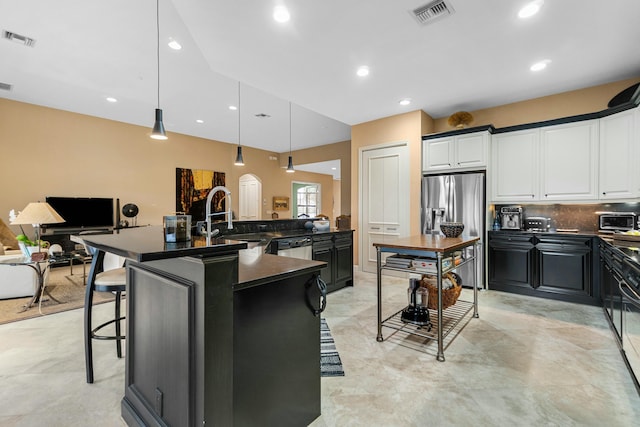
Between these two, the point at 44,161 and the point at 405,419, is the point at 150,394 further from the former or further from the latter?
the point at 44,161

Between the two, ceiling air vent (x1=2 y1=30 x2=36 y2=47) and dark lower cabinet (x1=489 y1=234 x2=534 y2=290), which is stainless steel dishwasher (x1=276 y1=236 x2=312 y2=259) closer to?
dark lower cabinet (x1=489 y1=234 x2=534 y2=290)

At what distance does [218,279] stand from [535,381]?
2289 mm

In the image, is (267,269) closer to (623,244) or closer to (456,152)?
(623,244)

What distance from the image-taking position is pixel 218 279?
3.63ft

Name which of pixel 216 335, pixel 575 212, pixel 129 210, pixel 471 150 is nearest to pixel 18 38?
pixel 129 210

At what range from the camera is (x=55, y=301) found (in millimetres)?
3617

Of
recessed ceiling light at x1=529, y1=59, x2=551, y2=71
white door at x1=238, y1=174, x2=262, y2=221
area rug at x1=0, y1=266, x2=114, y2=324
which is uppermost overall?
recessed ceiling light at x1=529, y1=59, x2=551, y2=71

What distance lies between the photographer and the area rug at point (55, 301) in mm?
3191

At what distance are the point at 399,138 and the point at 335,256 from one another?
2.36 m

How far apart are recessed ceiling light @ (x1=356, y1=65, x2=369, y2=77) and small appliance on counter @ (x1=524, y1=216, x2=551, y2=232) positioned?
3184mm

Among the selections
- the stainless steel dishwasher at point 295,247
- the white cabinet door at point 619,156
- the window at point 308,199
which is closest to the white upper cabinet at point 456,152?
the white cabinet door at point 619,156

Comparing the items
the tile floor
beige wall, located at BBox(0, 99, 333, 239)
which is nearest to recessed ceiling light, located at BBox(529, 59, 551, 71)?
the tile floor

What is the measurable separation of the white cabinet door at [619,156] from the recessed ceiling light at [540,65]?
105cm

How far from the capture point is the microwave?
3.39m
